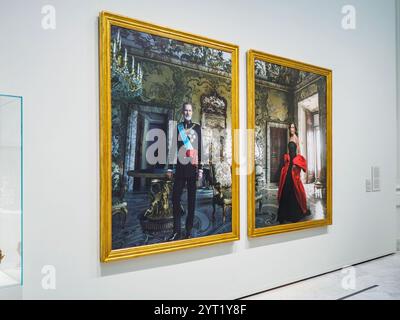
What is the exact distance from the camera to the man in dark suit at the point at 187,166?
132 inches

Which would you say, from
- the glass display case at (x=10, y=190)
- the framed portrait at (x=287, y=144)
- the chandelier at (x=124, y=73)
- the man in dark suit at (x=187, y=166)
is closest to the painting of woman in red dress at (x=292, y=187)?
the framed portrait at (x=287, y=144)

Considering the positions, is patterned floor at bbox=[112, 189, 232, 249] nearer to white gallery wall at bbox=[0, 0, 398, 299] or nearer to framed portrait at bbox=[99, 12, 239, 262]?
framed portrait at bbox=[99, 12, 239, 262]

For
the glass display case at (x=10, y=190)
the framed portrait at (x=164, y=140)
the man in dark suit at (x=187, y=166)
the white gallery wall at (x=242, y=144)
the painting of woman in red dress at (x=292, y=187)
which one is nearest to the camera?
the glass display case at (x=10, y=190)

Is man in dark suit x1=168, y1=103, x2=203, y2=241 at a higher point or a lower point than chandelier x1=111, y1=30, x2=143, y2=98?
lower

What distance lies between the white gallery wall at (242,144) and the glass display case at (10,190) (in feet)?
0.72

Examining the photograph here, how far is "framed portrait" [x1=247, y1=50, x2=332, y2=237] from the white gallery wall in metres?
0.15

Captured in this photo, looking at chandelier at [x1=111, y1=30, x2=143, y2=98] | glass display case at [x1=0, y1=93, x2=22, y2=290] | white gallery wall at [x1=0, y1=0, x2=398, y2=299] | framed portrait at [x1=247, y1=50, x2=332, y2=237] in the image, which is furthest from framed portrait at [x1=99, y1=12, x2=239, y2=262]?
glass display case at [x1=0, y1=93, x2=22, y2=290]

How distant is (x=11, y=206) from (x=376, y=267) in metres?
4.73

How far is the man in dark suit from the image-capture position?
3.35 m

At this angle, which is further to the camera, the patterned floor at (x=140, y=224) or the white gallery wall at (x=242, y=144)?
the patterned floor at (x=140, y=224)

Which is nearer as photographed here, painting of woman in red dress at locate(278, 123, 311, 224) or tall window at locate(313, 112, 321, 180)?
painting of woman in red dress at locate(278, 123, 311, 224)

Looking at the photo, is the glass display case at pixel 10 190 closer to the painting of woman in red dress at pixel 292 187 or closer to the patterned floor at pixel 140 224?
the patterned floor at pixel 140 224

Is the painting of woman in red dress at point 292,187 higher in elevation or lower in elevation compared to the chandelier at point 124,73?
lower
